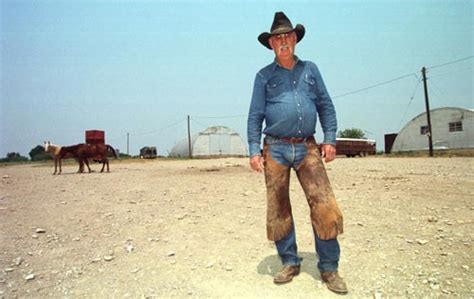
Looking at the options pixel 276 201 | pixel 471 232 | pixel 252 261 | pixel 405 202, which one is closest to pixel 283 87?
pixel 276 201

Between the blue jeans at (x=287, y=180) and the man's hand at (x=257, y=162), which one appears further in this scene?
the man's hand at (x=257, y=162)

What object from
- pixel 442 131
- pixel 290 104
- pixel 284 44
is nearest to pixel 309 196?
pixel 290 104

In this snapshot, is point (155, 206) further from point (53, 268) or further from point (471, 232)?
point (471, 232)

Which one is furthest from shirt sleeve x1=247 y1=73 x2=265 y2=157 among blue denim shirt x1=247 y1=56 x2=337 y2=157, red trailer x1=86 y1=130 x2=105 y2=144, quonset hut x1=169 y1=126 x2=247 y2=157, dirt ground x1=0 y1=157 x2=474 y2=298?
quonset hut x1=169 y1=126 x2=247 y2=157

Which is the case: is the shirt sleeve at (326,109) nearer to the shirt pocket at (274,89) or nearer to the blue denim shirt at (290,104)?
the blue denim shirt at (290,104)

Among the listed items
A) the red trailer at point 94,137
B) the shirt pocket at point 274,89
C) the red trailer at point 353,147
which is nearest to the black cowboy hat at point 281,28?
the shirt pocket at point 274,89

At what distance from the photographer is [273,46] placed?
3902 mm

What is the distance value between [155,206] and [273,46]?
457 centimetres

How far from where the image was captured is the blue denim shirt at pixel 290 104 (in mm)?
3664

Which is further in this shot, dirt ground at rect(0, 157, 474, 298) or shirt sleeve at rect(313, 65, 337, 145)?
shirt sleeve at rect(313, 65, 337, 145)

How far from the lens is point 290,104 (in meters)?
3.67

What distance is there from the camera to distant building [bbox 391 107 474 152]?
125 ft

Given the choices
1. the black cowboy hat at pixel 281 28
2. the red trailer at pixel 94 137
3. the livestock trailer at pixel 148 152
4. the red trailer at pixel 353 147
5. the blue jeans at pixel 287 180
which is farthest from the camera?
the livestock trailer at pixel 148 152

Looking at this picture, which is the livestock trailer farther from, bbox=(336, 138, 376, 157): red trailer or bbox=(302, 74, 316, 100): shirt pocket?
bbox=(302, 74, 316, 100): shirt pocket
